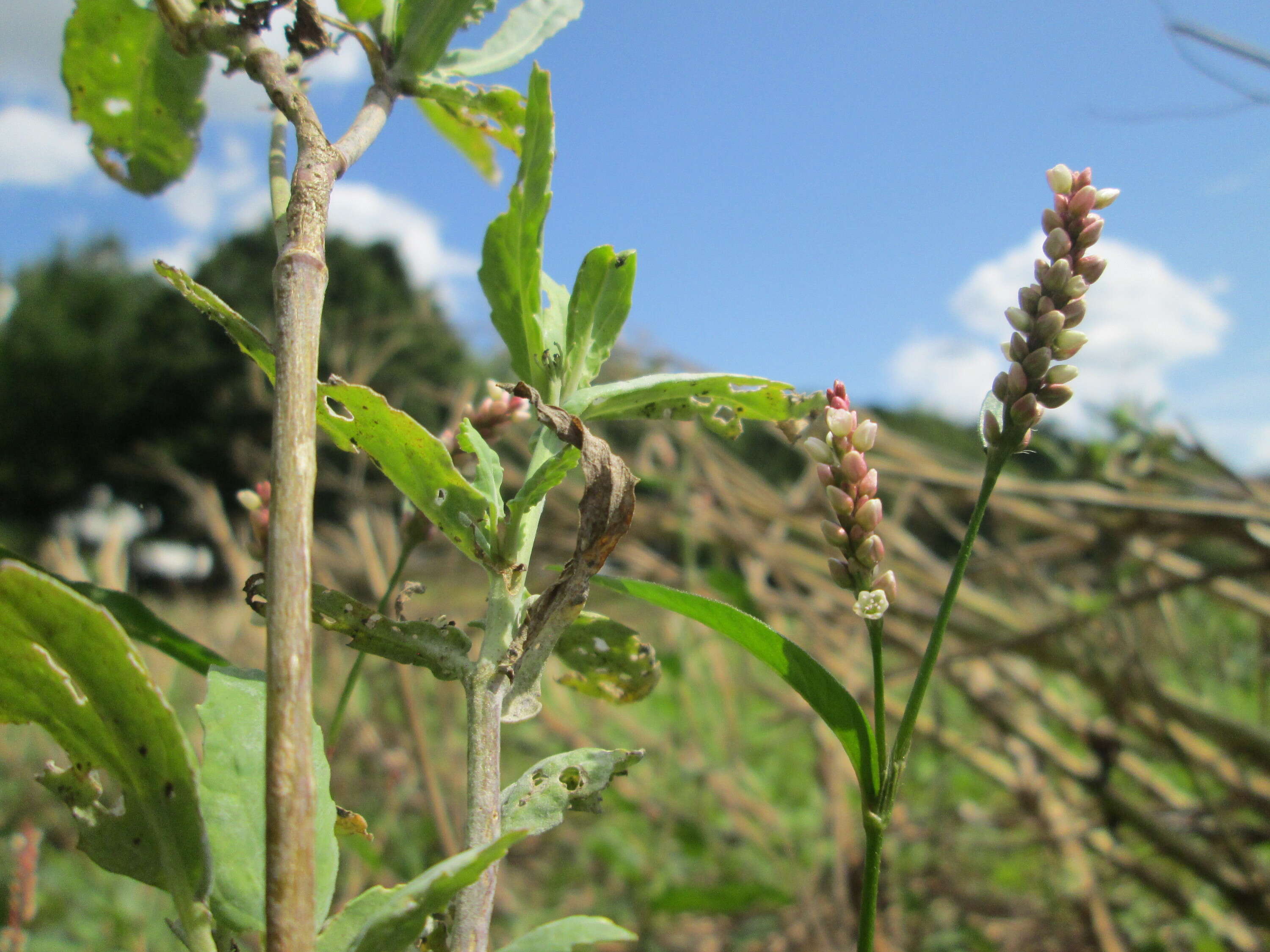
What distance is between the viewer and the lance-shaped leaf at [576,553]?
37cm

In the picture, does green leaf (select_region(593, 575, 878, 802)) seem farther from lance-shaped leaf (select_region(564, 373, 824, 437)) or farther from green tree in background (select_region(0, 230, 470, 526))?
green tree in background (select_region(0, 230, 470, 526))

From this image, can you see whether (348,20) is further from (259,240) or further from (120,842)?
(259,240)

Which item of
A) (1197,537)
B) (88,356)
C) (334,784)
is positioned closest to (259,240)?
(88,356)

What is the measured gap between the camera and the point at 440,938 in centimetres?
37

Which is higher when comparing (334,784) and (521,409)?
(334,784)

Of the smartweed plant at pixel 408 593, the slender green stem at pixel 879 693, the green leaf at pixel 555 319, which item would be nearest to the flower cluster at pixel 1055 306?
the smartweed plant at pixel 408 593

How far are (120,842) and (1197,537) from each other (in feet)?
6.64

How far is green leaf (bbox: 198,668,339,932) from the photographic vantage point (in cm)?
34

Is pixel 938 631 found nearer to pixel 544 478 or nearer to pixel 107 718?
pixel 544 478

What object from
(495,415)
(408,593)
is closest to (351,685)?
(408,593)

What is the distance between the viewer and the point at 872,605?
15.1 inches

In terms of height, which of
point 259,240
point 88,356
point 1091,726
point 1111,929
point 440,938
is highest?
point 259,240

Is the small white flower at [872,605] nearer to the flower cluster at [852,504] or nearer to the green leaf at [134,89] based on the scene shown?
the flower cluster at [852,504]

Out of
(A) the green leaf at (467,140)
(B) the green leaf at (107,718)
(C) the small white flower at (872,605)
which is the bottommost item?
(B) the green leaf at (107,718)
